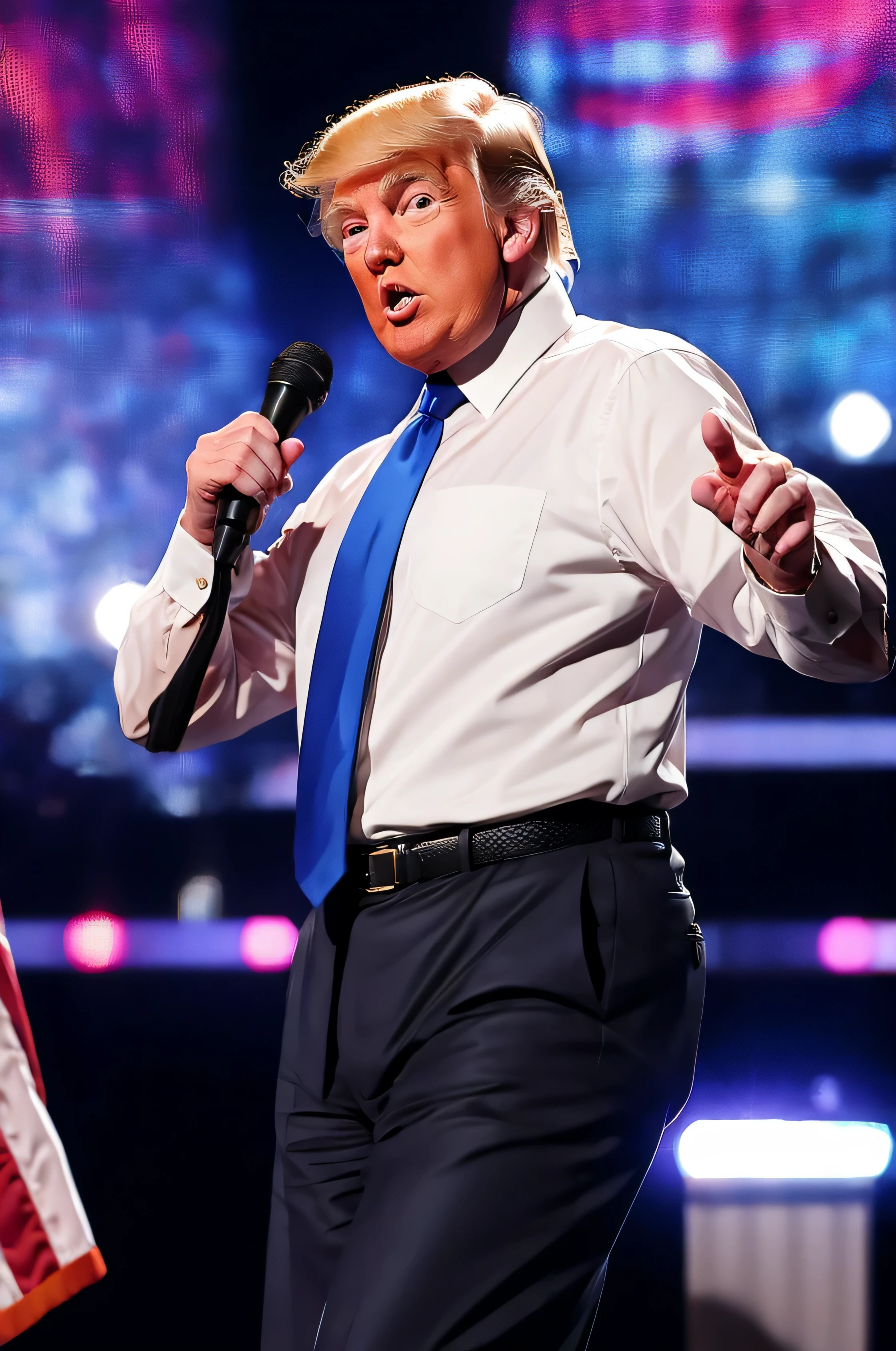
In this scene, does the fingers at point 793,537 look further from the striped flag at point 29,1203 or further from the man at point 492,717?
the striped flag at point 29,1203

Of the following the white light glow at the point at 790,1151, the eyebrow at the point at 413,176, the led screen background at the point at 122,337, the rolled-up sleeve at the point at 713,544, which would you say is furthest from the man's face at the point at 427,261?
the white light glow at the point at 790,1151

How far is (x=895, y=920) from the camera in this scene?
1985 mm

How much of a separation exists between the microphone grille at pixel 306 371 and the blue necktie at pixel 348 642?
108 millimetres

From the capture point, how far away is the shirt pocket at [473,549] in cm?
115

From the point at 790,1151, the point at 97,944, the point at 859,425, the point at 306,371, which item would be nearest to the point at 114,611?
the point at 97,944

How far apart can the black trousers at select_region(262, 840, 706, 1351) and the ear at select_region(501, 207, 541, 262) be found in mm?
650

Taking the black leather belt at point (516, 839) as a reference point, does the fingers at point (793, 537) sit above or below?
above

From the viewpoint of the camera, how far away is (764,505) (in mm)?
832

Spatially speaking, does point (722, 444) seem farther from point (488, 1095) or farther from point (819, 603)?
point (488, 1095)

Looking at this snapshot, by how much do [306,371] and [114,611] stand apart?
34.7 inches

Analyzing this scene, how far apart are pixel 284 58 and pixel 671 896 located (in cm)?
169

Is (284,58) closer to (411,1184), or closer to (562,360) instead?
(562,360)

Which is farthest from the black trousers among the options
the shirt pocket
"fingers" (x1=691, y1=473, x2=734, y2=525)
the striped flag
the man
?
the striped flag

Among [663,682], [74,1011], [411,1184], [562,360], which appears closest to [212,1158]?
[74,1011]
